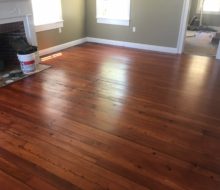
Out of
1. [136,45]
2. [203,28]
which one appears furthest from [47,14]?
[203,28]

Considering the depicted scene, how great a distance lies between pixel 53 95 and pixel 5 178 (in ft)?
4.79

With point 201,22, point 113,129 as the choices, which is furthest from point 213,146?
point 201,22

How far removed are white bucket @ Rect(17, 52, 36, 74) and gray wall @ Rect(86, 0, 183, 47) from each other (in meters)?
2.36

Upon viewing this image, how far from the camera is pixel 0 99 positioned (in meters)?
2.96

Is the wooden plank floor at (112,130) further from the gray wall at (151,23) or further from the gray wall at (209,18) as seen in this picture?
the gray wall at (209,18)

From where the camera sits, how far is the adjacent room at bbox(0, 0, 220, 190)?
186 centimetres

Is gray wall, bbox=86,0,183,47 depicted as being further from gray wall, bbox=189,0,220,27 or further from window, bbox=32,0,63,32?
gray wall, bbox=189,0,220,27

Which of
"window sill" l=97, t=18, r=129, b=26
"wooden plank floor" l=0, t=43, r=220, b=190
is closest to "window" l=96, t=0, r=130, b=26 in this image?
"window sill" l=97, t=18, r=129, b=26

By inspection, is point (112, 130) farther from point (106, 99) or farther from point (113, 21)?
point (113, 21)

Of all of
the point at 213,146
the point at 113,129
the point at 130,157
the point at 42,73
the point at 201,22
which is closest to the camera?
the point at 130,157

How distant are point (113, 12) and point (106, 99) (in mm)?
3091

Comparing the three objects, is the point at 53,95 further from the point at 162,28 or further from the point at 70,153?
the point at 162,28

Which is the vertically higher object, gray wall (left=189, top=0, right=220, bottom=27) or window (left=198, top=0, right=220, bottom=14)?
window (left=198, top=0, right=220, bottom=14)

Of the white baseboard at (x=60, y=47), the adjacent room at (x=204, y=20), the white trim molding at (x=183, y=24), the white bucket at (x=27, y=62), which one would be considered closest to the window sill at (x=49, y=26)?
the white baseboard at (x=60, y=47)
